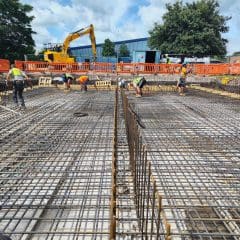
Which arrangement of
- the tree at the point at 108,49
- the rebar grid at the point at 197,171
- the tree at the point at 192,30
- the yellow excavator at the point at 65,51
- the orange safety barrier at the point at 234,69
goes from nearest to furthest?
the rebar grid at the point at 197,171
the orange safety barrier at the point at 234,69
the yellow excavator at the point at 65,51
the tree at the point at 192,30
the tree at the point at 108,49

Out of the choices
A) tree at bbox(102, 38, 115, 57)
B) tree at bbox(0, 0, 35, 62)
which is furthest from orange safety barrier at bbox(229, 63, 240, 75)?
tree at bbox(102, 38, 115, 57)

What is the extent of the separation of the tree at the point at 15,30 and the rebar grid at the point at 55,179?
28.2m

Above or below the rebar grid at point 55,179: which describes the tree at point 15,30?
above

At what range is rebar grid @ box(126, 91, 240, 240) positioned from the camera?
274cm

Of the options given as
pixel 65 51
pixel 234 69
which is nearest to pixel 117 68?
pixel 65 51

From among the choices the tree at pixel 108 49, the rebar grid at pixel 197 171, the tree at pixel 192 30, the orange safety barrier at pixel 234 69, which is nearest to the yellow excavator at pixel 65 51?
the orange safety barrier at pixel 234 69

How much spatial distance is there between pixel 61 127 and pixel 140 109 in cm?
324

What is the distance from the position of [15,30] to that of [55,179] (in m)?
32.8

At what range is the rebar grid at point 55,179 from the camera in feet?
9.04

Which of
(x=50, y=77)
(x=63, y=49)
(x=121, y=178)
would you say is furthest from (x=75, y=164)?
(x=63, y=49)

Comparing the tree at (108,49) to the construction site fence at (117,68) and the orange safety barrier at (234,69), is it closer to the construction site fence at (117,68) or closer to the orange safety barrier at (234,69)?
the construction site fence at (117,68)

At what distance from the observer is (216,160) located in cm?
447

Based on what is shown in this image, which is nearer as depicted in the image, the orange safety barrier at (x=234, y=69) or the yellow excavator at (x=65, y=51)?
the orange safety barrier at (x=234, y=69)

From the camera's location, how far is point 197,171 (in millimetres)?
4031
